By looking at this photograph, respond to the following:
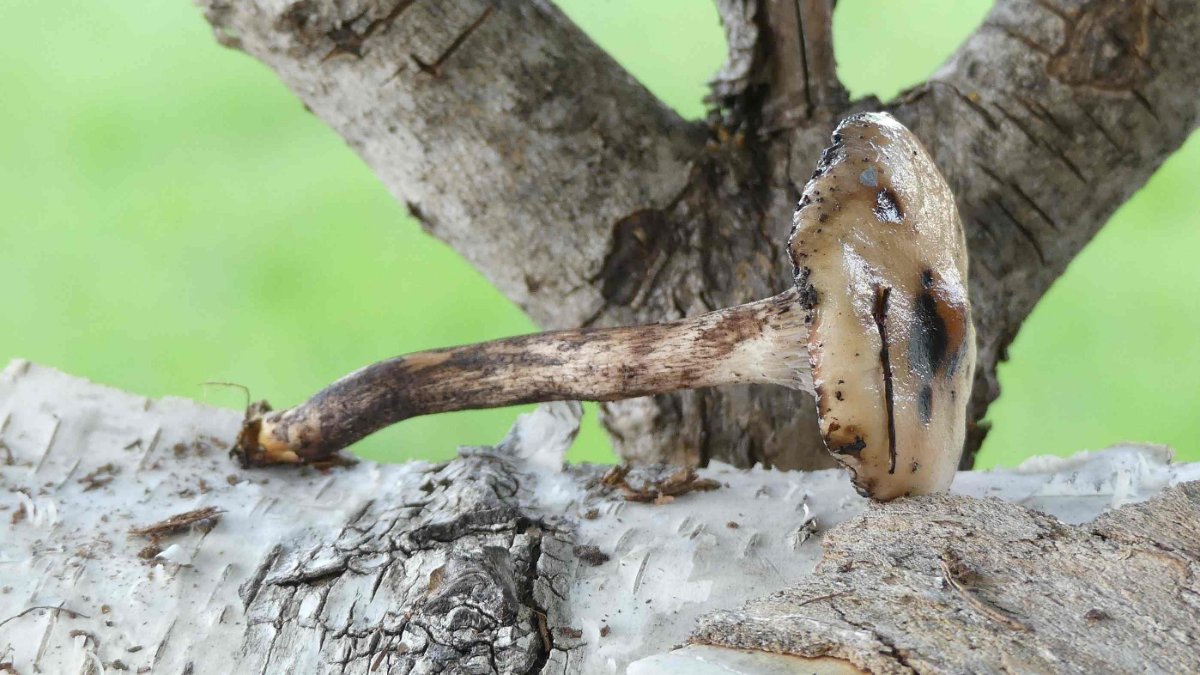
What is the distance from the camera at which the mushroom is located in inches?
51.3

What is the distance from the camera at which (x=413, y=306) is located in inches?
140

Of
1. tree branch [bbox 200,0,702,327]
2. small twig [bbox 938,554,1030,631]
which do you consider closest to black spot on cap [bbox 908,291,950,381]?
small twig [bbox 938,554,1030,631]

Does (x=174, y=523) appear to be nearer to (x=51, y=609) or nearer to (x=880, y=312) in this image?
(x=51, y=609)

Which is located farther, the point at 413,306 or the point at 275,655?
the point at 413,306

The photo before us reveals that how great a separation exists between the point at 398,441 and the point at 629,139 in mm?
1695

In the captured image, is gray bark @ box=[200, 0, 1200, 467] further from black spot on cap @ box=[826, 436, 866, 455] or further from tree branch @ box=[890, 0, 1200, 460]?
black spot on cap @ box=[826, 436, 866, 455]

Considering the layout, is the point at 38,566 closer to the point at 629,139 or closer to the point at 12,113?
the point at 629,139

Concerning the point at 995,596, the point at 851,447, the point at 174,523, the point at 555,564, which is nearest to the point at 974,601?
the point at 995,596

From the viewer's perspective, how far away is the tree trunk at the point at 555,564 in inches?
41.2

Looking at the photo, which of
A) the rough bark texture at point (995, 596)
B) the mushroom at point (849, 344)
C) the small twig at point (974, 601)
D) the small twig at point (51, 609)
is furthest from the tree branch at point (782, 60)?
the small twig at point (51, 609)

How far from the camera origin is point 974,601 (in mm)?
1070

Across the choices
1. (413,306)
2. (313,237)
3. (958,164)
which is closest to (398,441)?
(413,306)

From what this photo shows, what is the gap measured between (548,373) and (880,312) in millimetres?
560

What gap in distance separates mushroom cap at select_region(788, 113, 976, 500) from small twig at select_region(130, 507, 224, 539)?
0.88 metres
